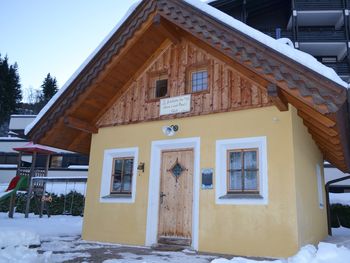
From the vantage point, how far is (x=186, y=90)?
8.23 metres

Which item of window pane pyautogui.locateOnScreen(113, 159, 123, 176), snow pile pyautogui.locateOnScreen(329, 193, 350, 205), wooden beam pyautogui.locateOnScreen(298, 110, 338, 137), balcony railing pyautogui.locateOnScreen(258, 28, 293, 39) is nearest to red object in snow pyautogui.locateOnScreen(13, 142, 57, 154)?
window pane pyautogui.locateOnScreen(113, 159, 123, 176)

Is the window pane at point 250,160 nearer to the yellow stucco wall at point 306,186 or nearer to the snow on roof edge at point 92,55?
the yellow stucco wall at point 306,186

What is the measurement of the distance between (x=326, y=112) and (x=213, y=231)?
10.7 ft

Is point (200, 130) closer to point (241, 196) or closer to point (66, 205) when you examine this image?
point (241, 196)

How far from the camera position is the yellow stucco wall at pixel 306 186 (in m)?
6.69

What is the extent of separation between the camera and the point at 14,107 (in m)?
45.1

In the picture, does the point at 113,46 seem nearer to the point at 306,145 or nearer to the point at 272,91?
the point at 272,91

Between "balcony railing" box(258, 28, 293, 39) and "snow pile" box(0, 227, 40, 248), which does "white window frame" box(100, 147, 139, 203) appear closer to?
"snow pile" box(0, 227, 40, 248)

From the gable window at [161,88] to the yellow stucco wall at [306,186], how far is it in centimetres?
324

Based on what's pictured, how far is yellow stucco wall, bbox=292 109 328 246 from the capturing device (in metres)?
6.69

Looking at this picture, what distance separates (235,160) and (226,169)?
0.89 ft

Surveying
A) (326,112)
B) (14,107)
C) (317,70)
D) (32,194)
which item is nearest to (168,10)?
(317,70)

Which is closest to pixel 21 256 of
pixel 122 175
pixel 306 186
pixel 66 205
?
pixel 122 175

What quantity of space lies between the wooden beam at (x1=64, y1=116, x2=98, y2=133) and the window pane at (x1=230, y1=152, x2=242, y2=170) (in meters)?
3.98
